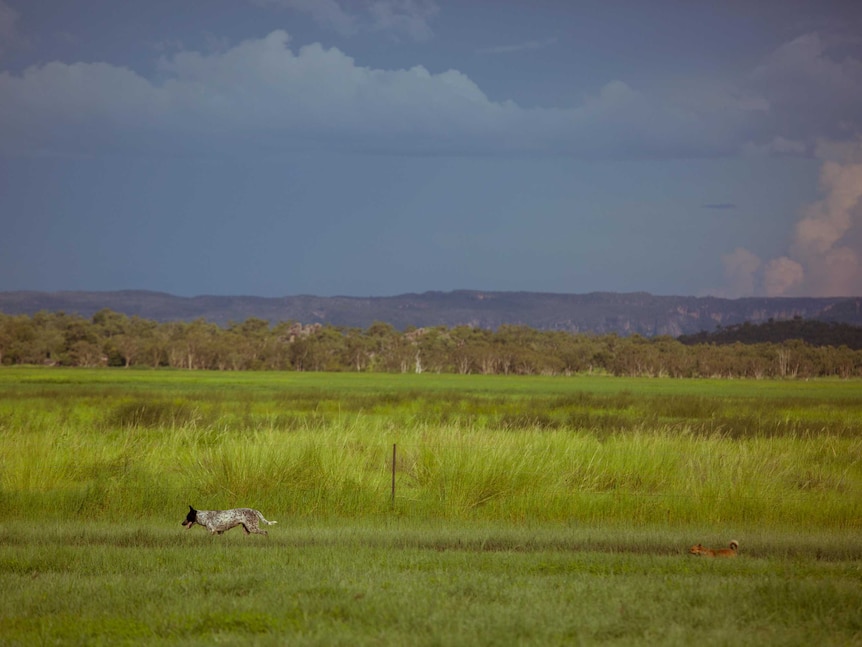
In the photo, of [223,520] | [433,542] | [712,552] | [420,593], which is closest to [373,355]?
[223,520]

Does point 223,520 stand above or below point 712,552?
below

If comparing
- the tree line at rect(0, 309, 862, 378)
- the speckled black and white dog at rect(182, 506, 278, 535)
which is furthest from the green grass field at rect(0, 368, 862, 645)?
the tree line at rect(0, 309, 862, 378)

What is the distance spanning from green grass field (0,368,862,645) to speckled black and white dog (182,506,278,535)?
0.63 ft

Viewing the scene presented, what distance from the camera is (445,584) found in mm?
8469

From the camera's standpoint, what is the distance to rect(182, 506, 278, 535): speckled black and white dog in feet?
39.0

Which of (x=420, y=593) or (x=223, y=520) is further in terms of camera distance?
(x=223, y=520)

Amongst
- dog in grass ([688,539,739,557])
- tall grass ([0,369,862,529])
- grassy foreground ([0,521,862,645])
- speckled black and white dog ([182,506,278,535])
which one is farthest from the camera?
tall grass ([0,369,862,529])

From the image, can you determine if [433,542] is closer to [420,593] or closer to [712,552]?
[712,552]

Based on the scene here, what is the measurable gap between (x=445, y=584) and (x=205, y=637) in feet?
7.75

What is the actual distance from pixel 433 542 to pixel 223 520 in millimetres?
2716

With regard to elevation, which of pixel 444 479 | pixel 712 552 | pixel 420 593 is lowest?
pixel 444 479

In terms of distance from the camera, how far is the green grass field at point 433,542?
7262mm

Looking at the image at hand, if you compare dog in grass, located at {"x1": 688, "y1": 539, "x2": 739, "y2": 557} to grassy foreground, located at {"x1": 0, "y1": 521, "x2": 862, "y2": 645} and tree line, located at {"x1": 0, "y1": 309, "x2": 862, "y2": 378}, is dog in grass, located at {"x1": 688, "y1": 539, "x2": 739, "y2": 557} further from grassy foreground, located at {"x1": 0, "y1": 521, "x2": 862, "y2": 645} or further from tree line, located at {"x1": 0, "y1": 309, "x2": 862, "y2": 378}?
tree line, located at {"x1": 0, "y1": 309, "x2": 862, "y2": 378}

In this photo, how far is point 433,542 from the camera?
38.0 feet
